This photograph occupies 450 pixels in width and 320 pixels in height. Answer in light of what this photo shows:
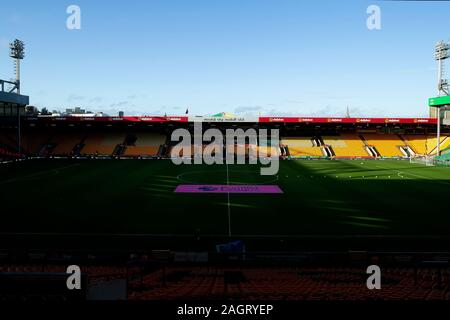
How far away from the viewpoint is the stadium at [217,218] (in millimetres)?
9172

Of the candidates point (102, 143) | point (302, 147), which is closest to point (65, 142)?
point (102, 143)

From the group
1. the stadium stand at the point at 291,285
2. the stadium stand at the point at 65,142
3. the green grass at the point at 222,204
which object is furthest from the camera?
the stadium stand at the point at 65,142

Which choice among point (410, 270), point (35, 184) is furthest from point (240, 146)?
point (410, 270)

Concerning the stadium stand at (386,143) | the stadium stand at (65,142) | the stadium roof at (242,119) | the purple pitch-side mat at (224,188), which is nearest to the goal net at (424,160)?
the stadium stand at (386,143)

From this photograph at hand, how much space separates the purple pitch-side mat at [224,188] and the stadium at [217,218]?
30 centimetres

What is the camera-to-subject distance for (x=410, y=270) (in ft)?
42.0

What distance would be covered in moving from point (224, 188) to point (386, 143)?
173 ft

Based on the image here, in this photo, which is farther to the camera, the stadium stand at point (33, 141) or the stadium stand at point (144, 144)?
the stadium stand at point (144, 144)

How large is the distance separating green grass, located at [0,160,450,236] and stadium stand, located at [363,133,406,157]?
2598cm

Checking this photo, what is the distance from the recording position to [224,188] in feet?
129

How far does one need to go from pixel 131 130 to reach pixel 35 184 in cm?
4501

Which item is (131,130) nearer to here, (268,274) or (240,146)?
(240,146)

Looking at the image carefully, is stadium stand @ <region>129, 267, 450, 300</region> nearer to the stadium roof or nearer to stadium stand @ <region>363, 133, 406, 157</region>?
the stadium roof

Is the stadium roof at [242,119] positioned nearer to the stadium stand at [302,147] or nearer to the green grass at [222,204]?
the stadium stand at [302,147]
